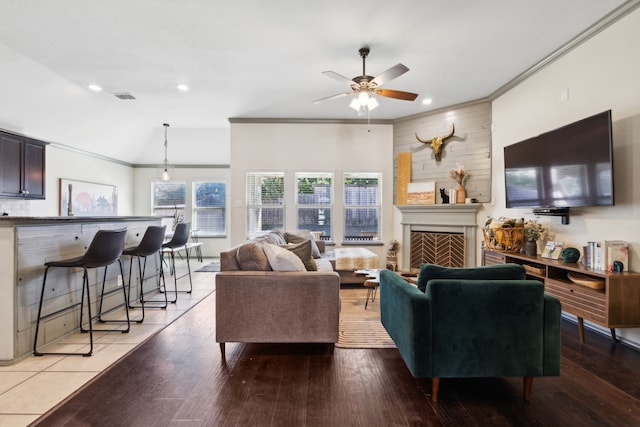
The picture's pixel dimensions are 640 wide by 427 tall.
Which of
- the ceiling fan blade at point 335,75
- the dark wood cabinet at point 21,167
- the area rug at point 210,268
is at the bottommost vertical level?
the area rug at point 210,268

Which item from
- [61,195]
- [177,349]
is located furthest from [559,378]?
[61,195]

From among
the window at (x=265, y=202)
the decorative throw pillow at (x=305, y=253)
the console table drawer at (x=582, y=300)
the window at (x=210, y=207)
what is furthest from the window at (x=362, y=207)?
the window at (x=210, y=207)

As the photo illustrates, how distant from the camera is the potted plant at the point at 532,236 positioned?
11.1ft

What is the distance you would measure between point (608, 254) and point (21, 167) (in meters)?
7.53

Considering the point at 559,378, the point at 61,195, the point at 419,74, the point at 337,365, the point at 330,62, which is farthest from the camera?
the point at 61,195

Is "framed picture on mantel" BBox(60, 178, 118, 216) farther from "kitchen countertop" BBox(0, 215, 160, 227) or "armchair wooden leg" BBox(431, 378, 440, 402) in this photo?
"armchair wooden leg" BBox(431, 378, 440, 402)

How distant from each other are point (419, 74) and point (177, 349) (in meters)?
4.21

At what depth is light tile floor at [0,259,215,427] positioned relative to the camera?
1761 mm

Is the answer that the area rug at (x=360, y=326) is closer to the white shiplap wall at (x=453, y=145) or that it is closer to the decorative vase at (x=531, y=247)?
the decorative vase at (x=531, y=247)

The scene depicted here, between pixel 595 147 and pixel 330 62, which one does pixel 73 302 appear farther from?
pixel 595 147

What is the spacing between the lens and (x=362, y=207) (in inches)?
226

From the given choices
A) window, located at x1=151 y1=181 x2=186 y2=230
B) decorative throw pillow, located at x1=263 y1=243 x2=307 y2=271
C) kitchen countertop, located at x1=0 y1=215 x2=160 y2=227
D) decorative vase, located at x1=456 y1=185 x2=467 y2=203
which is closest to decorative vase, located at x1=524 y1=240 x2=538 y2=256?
decorative vase, located at x1=456 y1=185 x2=467 y2=203

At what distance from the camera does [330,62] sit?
358 centimetres

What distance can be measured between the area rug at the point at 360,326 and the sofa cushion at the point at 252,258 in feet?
3.27
